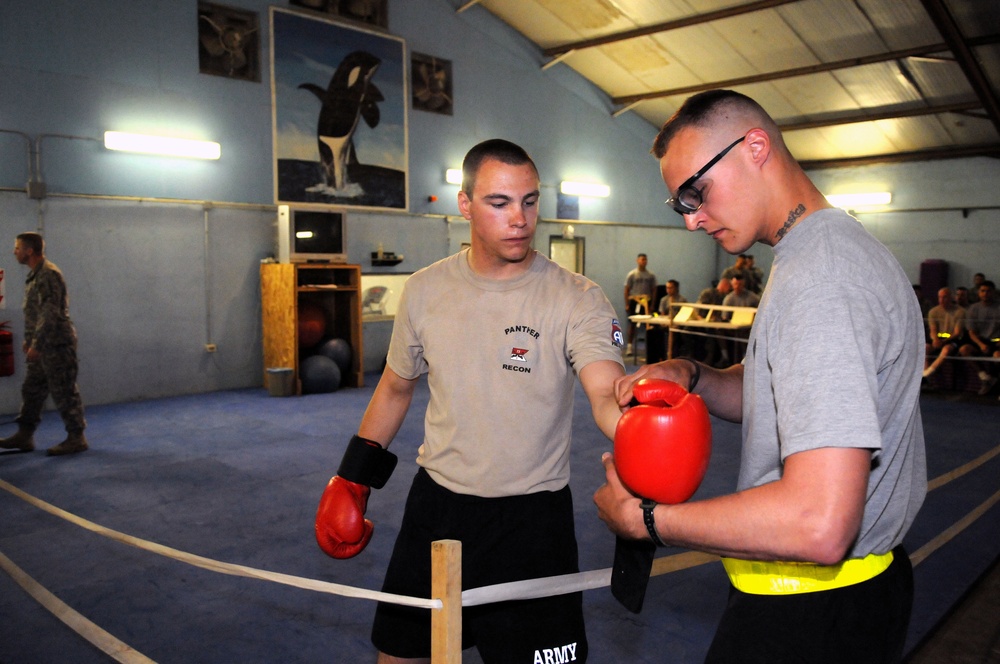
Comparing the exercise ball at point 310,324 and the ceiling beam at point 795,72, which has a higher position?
the ceiling beam at point 795,72

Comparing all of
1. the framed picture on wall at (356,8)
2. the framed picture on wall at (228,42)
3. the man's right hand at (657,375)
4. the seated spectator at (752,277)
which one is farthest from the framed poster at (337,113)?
the man's right hand at (657,375)

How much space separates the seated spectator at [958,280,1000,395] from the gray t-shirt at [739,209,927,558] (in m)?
9.75

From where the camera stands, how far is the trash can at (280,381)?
8953mm

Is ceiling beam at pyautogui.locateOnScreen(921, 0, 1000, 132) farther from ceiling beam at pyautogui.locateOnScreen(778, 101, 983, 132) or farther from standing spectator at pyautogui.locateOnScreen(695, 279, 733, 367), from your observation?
standing spectator at pyautogui.locateOnScreen(695, 279, 733, 367)

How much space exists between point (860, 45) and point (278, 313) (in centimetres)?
916

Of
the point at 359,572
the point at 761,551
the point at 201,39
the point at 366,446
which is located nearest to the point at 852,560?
the point at 761,551

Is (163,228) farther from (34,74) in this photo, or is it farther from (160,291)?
(34,74)

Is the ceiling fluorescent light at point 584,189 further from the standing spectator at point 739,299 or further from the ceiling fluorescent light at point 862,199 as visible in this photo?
the ceiling fluorescent light at point 862,199

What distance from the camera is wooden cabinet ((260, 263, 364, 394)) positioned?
30.0 feet

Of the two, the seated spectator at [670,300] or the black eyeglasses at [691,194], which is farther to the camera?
the seated spectator at [670,300]

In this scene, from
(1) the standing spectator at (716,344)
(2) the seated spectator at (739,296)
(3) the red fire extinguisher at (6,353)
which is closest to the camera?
(3) the red fire extinguisher at (6,353)

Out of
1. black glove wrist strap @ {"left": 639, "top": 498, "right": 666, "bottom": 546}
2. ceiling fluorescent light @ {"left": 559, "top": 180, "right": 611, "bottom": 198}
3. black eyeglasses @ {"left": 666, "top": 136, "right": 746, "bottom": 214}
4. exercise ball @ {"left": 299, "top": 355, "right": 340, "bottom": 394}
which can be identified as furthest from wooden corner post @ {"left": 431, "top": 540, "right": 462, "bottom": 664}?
ceiling fluorescent light @ {"left": 559, "top": 180, "right": 611, "bottom": 198}

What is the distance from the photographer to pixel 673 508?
121 cm

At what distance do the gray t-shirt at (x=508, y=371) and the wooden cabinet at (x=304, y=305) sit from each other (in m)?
7.27
